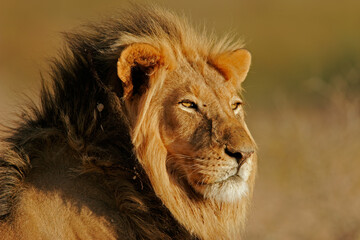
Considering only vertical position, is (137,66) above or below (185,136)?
above

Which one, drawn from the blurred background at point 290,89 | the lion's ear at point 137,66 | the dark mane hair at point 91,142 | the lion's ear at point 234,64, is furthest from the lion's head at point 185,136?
the blurred background at point 290,89

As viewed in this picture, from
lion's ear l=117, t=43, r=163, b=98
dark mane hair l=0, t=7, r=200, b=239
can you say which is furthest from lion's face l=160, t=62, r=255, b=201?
dark mane hair l=0, t=7, r=200, b=239

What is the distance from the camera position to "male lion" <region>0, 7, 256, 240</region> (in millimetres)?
4895

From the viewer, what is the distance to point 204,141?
498 cm

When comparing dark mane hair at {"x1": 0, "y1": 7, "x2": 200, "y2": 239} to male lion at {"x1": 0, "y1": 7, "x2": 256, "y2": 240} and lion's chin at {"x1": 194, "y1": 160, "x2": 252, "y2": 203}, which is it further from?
lion's chin at {"x1": 194, "y1": 160, "x2": 252, "y2": 203}

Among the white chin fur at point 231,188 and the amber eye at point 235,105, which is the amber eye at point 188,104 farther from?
the white chin fur at point 231,188

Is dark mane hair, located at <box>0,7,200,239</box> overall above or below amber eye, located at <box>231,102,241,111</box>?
below

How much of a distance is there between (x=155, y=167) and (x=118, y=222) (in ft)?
1.41

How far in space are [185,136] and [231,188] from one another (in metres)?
0.46

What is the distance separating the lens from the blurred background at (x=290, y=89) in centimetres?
883

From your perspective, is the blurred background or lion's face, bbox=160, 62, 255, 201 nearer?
lion's face, bbox=160, 62, 255, 201

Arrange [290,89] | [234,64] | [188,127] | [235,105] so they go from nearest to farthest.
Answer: [188,127], [235,105], [234,64], [290,89]

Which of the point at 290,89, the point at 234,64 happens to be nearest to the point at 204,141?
the point at 234,64

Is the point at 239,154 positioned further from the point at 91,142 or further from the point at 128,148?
the point at 91,142
